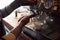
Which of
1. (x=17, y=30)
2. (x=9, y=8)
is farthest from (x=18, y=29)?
(x=9, y=8)

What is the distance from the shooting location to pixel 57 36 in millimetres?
809

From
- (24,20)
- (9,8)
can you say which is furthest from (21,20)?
(9,8)

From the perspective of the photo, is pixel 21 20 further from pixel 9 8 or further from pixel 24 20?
pixel 9 8

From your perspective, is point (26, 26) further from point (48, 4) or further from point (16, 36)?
point (48, 4)

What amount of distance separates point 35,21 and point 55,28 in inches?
8.5

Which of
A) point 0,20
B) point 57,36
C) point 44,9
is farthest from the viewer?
point 0,20

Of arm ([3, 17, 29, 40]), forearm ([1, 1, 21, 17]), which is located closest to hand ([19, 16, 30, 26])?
arm ([3, 17, 29, 40])

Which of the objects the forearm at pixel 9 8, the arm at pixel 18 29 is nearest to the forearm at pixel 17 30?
the arm at pixel 18 29

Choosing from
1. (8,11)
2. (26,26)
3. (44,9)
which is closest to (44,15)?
(44,9)

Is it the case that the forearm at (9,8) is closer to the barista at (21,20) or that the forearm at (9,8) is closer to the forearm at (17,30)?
the barista at (21,20)

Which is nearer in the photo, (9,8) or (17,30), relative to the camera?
(17,30)

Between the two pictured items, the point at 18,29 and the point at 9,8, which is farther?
the point at 9,8

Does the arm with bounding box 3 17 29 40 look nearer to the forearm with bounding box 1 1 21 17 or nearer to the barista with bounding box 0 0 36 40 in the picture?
the barista with bounding box 0 0 36 40

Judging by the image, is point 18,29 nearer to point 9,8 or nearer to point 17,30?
point 17,30
